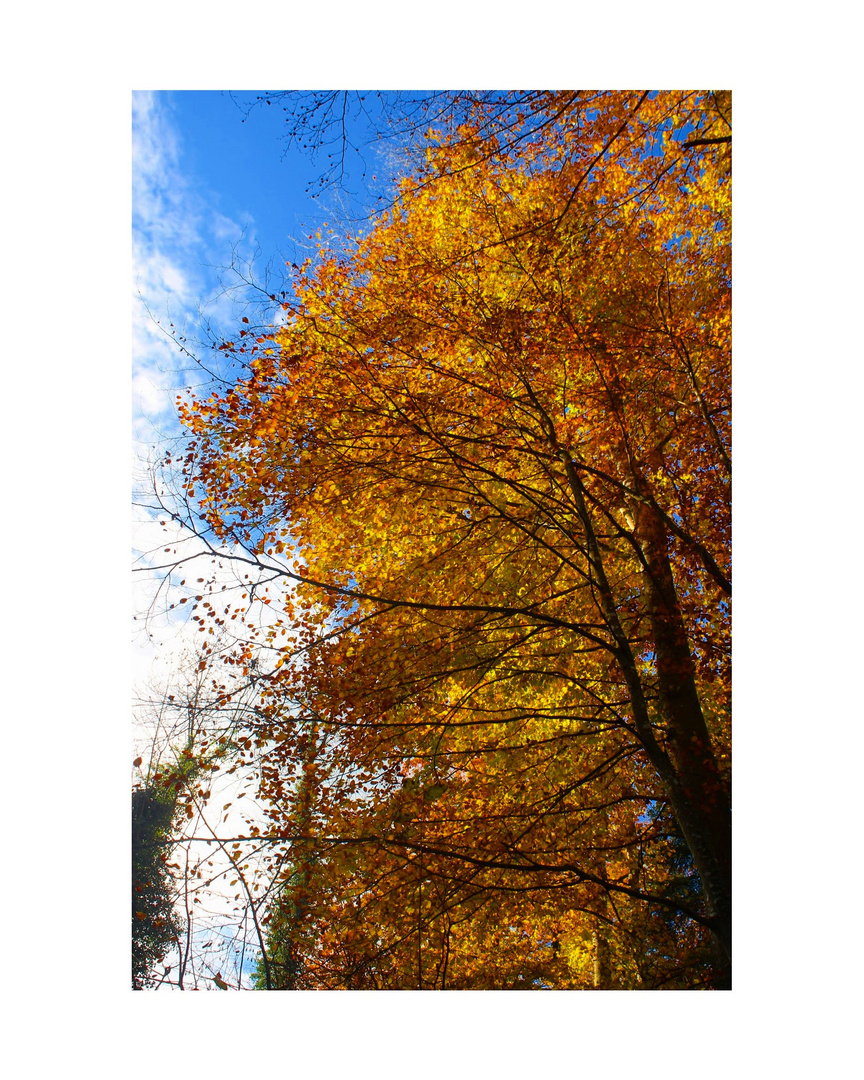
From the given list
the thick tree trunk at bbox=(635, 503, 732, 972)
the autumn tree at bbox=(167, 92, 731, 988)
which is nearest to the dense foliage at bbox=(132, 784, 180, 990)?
the autumn tree at bbox=(167, 92, 731, 988)

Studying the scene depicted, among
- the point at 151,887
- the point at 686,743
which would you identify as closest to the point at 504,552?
the point at 686,743

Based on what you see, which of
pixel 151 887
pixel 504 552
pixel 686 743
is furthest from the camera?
pixel 504 552

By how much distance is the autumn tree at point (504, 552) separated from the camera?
202cm

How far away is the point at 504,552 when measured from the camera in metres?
2.46

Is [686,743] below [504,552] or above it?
below

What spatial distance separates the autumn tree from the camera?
2.02 m

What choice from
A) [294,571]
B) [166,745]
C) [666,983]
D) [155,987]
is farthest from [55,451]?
[666,983]

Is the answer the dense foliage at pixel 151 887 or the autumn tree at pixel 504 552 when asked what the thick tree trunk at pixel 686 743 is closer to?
the autumn tree at pixel 504 552

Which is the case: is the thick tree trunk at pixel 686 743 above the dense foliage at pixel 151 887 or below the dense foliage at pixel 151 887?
above

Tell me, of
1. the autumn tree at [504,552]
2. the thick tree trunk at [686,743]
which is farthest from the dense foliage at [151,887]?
the thick tree trunk at [686,743]

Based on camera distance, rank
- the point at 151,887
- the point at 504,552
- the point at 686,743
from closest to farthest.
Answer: the point at 151,887, the point at 686,743, the point at 504,552

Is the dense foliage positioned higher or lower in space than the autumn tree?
lower

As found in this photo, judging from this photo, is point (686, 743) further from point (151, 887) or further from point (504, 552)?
point (151, 887)

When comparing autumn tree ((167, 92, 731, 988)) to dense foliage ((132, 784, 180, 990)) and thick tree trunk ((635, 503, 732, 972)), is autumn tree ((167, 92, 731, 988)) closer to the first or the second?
thick tree trunk ((635, 503, 732, 972))
